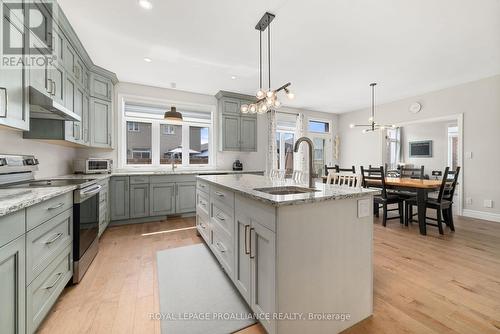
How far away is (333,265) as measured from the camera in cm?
132

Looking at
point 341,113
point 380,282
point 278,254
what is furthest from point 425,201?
point 341,113

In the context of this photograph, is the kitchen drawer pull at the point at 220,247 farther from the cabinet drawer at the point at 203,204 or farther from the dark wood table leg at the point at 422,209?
the dark wood table leg at the point at 422,209

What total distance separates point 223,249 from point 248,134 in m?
3.37

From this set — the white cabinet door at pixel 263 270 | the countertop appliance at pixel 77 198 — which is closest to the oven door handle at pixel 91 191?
the countertop appliance at pixel 77 198

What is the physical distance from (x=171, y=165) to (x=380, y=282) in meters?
4.08

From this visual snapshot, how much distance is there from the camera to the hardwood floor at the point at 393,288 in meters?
1.41

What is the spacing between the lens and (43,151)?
2580 mm

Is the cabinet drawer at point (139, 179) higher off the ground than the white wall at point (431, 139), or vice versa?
the white wall at point (431, 139)

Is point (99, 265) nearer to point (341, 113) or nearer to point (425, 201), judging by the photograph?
point (425, 201)

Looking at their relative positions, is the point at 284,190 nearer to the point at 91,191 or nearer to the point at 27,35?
the point at 91,191

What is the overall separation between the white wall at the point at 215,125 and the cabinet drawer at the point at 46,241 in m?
2.58

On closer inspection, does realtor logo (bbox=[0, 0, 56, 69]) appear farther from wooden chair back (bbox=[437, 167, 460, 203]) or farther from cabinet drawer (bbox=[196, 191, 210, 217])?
wooden chair back (bbox=[437, 167, 460, 203])

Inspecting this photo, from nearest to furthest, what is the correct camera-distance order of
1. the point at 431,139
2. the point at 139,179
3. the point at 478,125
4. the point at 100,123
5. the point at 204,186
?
the point at 204,186 → the point at 100,123 → the point at 139,179 → the point at 478,125 → the point at 431,139

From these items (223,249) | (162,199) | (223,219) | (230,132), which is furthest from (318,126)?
(223,249)
